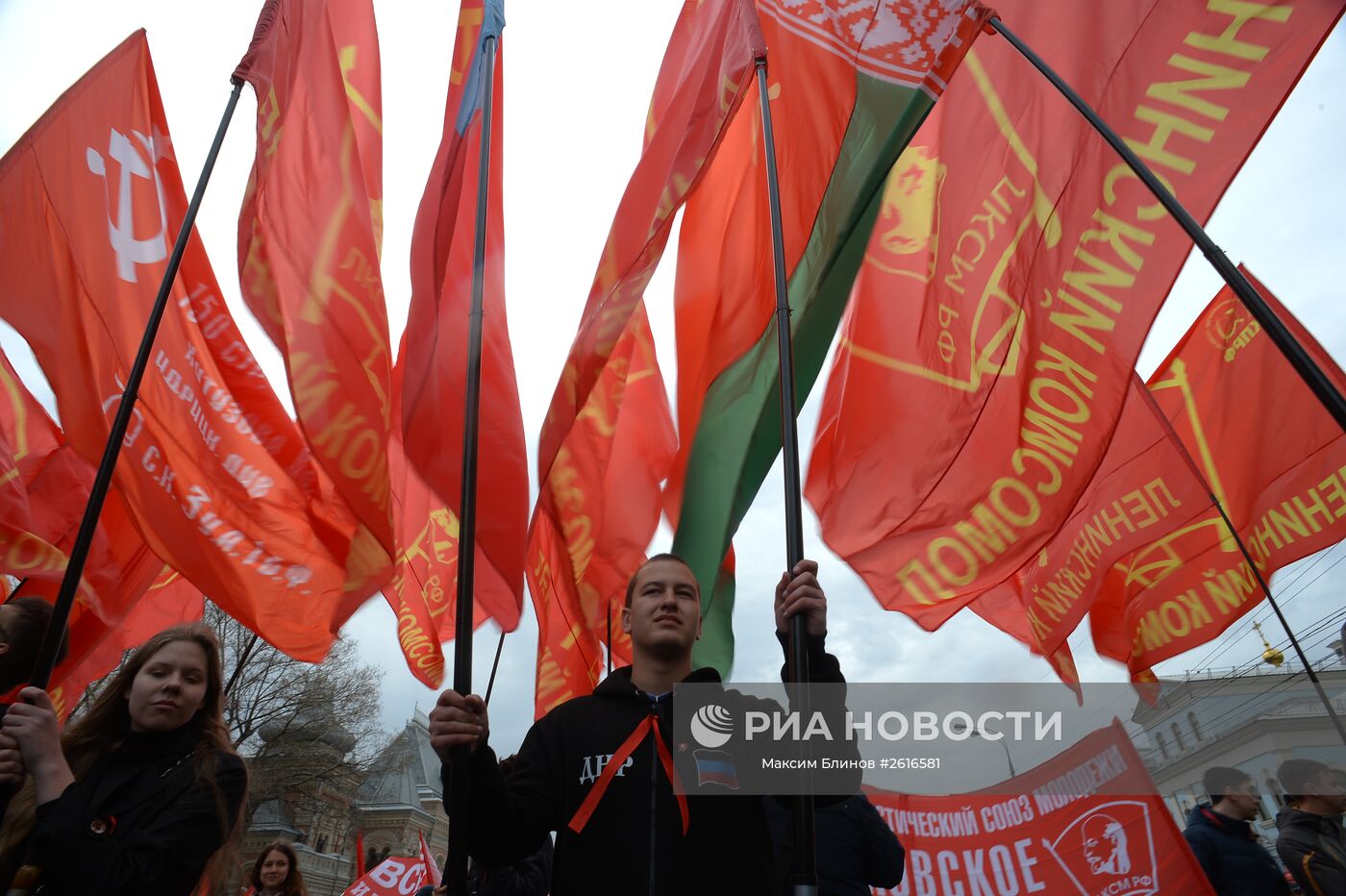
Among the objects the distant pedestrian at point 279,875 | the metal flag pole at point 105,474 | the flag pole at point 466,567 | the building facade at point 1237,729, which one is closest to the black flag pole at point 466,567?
the flag pole at point 466,567

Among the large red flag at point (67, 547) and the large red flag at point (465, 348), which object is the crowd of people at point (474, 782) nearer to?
the large red flag at point (465, 348)

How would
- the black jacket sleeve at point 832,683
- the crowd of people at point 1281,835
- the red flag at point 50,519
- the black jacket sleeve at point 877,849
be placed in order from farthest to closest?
1. the red flag at point 50,519
2. the crowd of people at point 1281,835
3. the black jacket sleeve at point 877,849
4. the black jacket sleeve at point 832,683

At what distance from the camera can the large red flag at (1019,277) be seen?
3639 mm

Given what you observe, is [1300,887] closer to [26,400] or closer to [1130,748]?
[1130,748]

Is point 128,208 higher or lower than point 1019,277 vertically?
higher

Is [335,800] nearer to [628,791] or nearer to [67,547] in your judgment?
[67,547]

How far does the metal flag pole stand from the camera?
276cm

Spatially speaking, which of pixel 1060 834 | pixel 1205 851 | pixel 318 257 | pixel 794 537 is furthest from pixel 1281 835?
pixel 318 257

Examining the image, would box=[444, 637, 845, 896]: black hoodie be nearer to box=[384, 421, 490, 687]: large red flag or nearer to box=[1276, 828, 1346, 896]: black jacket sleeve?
box=[384, 421, 490, 687]: large red flag

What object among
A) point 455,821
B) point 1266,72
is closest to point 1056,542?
point 1266,72

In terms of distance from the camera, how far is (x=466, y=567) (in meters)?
2.80

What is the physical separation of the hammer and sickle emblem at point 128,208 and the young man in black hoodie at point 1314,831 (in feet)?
21.4

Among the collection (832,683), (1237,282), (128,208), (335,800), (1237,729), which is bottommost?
(832,683)

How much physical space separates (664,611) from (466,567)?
636 mm
